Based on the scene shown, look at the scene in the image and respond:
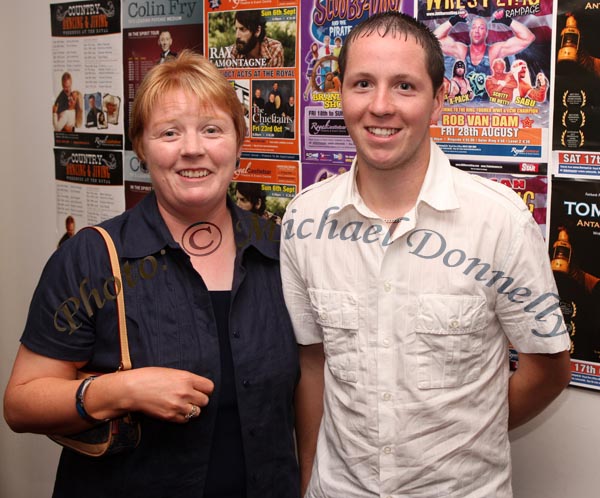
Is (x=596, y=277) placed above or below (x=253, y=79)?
below

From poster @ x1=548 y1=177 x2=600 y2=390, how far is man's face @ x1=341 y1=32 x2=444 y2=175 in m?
0.39

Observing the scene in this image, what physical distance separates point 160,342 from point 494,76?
872mm

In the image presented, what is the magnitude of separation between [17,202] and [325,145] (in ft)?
4.43

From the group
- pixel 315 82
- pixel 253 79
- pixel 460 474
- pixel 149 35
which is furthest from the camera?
pixel 149 35

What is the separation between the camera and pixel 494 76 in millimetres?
1564

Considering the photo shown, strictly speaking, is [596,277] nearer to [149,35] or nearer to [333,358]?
[333,358]

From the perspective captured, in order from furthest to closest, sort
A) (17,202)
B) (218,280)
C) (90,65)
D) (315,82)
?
(17,202)
(90,65)
(315,82)
(218,280)

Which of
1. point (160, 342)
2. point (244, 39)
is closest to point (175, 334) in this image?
point (160, 342)

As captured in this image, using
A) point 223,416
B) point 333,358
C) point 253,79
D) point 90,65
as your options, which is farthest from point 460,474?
point 90,65

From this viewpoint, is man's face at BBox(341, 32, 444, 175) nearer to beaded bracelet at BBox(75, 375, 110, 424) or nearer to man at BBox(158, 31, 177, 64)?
beaded bracelet at BBox(75, 375, 110, 424)

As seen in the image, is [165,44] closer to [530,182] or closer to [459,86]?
[459,86]

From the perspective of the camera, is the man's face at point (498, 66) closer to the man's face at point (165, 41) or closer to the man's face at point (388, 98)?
the man's face at point (388, 98)

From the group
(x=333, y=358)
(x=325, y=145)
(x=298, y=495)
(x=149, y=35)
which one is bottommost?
(x=298, y=495)

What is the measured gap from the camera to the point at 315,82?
1.84 m
